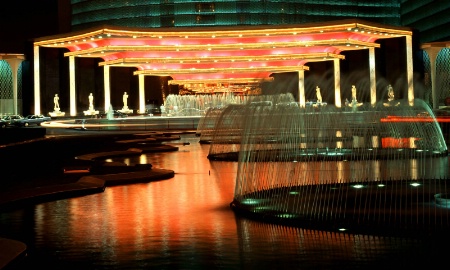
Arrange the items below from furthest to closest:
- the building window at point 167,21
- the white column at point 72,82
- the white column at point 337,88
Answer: the building window at point 167,21 < the white column at point 72,82 < the white column at point 337,88

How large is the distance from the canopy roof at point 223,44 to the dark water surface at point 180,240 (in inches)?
1660

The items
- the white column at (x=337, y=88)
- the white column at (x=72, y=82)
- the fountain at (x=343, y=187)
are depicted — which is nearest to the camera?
the fountain at (x=343, y=187)

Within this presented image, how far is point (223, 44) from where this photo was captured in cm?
6150

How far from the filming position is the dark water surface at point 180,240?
9930mm

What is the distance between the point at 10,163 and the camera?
28.3m

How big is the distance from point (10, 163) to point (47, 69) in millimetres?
60338

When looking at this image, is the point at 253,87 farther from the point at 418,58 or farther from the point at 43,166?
the point at 43,166

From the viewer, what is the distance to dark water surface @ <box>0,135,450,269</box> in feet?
32.6

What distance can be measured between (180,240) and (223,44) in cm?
5070

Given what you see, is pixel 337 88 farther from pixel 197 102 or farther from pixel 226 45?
pixel 197 102

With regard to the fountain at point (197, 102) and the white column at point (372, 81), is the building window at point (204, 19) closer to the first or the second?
the fountain at point (197, 102)

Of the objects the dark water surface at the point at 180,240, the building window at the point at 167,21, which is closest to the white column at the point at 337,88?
the building window at the point at 167,21

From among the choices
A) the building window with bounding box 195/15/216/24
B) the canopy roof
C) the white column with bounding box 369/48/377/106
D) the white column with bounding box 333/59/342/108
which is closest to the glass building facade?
the building window with bounding box 195/15/216/24

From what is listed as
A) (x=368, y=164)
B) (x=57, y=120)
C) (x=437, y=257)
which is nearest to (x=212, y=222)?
(x=437, y=257)
